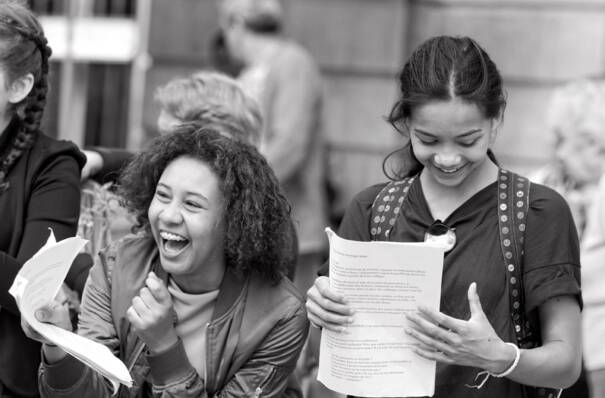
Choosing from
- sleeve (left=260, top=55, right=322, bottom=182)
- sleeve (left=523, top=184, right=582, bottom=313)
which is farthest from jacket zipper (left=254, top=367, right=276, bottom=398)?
sleeve (left=260, top=55, right=322, bottom=182)

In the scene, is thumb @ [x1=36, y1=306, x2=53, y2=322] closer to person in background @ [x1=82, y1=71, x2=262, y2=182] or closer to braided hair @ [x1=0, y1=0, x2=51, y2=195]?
braided hair @ [x1=0, y1=0, x2=51, y2=195]

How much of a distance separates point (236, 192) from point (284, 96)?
367 centimetres

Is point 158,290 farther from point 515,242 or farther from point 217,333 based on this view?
point 515,242

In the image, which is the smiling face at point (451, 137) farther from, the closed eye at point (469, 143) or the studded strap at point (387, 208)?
the studded strap at point (387, 208)

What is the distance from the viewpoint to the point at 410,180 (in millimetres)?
3748

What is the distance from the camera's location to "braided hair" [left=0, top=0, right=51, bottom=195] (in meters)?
4.02

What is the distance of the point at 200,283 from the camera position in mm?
3939

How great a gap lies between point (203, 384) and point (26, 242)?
69cm

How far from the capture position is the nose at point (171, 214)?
12.5 ft

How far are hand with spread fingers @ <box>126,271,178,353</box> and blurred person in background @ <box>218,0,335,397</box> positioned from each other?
3.71 m


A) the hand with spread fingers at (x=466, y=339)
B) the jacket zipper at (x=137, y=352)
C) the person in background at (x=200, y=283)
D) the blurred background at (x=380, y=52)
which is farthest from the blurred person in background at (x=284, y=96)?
the hand with spread fingers at (x=466, y=339)

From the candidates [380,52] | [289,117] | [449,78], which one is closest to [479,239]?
[449,78]

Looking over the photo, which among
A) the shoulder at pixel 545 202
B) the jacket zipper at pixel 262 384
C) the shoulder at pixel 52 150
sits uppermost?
the shoulder at pixel 545 202

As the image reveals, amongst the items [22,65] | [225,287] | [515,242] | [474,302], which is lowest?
[225,287]
